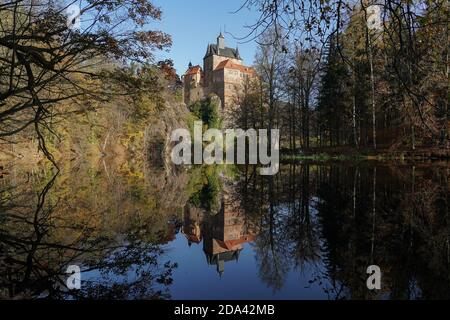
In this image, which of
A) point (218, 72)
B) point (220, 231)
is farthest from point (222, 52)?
point (220, 231)

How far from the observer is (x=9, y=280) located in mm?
3916

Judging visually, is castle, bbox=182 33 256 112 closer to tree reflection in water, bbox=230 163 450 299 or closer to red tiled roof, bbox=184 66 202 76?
red tiled roof, bbox=184 66 202 76

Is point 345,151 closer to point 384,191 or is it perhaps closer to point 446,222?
point 384,191

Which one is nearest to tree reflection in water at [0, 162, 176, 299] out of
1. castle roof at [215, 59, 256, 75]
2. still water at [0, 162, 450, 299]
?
still water at [0, 162, 450, 299]

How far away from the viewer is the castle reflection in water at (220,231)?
4894mm

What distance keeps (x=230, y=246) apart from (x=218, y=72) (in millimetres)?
93906

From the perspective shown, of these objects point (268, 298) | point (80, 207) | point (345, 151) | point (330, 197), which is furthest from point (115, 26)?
point (345, 151)

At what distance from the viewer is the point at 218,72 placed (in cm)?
9600

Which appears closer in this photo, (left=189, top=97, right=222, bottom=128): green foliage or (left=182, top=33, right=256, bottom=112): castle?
(left=189, top=97, right=222, bottom=128): green foliage

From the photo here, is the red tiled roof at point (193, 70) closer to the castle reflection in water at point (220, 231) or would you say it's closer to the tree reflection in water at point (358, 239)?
the tree reflection in water at point (358, 239)

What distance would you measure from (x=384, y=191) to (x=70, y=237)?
7.71 meters

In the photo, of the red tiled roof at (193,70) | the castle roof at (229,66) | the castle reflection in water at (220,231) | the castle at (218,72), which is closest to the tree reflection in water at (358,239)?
Result: the castle reflection in water at (220,231)

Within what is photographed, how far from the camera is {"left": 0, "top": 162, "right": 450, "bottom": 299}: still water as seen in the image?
3.72 metres

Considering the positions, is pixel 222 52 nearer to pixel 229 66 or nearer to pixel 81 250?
pixel 229 66
